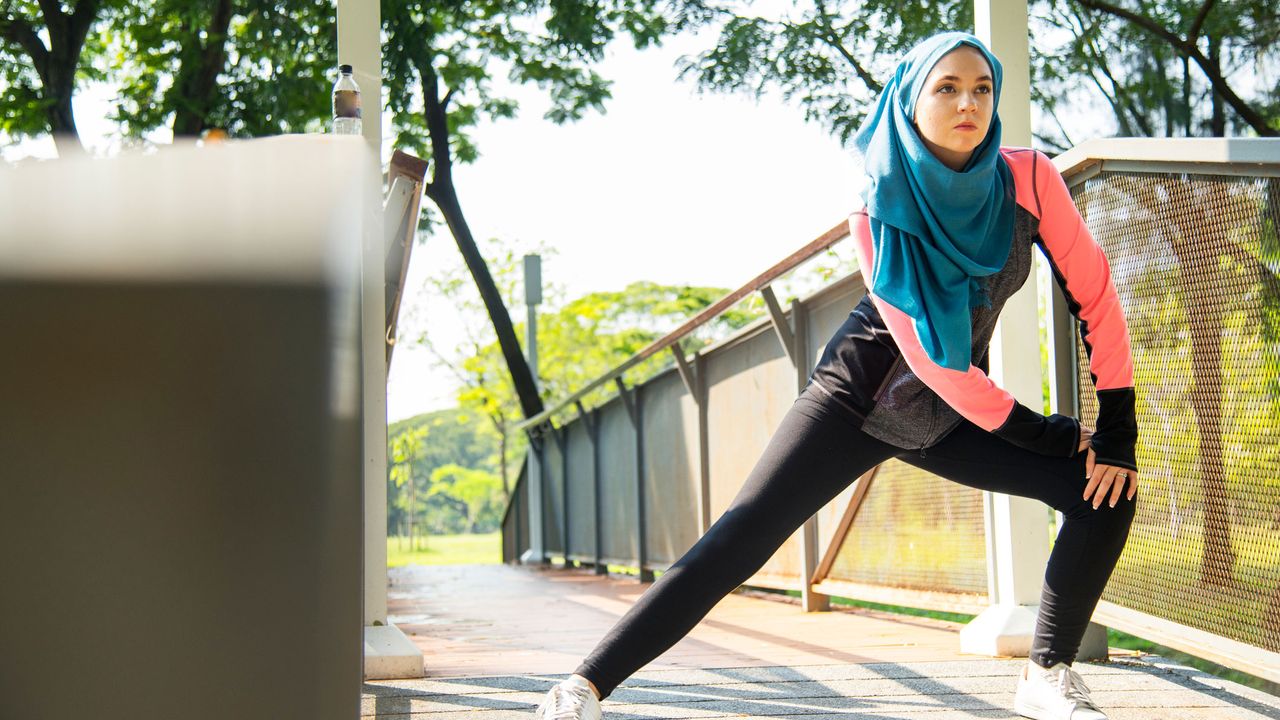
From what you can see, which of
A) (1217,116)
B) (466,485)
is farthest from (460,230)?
(466,485)

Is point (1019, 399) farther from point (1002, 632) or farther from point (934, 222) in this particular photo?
point (934, 222)

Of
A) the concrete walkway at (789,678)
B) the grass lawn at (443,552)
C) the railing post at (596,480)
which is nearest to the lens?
the concrete walkway at (789,678)

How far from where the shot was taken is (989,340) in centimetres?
225

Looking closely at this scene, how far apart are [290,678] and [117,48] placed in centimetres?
1474

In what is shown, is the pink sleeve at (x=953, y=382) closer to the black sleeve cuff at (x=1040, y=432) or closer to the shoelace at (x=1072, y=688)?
the black sleeve cuff at (x=1040, y=432)

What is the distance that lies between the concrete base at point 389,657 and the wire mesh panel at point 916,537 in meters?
1.75

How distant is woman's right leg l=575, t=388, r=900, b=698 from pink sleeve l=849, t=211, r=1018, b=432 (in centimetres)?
19

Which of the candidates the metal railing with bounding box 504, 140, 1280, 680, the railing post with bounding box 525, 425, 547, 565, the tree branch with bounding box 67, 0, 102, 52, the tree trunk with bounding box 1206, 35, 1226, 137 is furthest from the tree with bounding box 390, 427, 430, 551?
the metal railing with bounding box 504, 140, 1280, 680

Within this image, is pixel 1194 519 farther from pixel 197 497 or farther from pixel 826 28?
pixel 826 28

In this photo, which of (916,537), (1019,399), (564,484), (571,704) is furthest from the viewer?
(564,484)

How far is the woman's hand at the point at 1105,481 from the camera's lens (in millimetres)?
2211

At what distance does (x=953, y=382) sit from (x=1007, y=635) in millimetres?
1369

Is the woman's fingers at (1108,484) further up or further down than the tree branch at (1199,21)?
further down

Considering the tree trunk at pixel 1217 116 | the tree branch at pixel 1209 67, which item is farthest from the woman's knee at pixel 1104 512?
the tree trunk at pixel 1217 116
